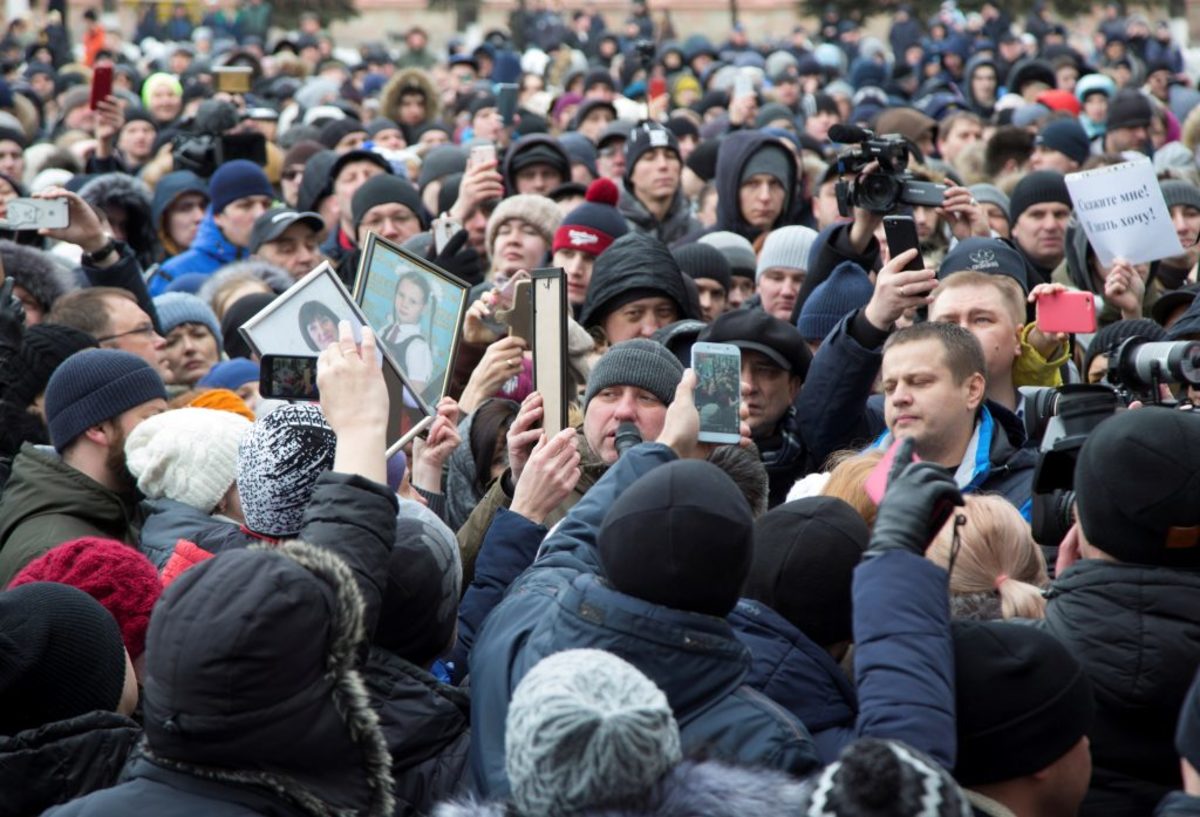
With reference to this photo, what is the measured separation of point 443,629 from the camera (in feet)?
11.5

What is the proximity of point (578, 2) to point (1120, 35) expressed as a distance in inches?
542

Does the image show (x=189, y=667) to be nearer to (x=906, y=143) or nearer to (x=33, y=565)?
Answer: (x=33, y=565)

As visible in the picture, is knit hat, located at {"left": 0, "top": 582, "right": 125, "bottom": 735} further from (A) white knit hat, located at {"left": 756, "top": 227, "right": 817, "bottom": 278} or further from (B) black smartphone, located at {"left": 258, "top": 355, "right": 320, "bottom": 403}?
(A) white knit hat, located at {"left": 756, "top": 227, "right": 817, "bottom": 278}

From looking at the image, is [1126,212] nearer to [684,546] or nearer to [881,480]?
[881,480]

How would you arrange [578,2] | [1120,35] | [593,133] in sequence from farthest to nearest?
[578,2] < [1120,35] < [593,133]

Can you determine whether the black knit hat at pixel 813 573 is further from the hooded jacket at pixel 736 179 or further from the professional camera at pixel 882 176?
the hooded jacket at pixel 736 179

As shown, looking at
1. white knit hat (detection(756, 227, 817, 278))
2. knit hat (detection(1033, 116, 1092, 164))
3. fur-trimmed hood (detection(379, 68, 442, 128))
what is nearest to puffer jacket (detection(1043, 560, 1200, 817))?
white knit hat (detection(756, 227, 817, 278))

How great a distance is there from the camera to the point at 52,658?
334 centimetres

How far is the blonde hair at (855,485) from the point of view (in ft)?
13.0

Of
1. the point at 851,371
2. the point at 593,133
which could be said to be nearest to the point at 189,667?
the point at 851,371

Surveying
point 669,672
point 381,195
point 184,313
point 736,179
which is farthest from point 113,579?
point 736,179

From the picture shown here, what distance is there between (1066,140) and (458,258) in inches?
196

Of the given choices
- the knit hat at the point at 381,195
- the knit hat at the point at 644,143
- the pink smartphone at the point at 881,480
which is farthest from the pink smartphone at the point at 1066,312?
the knit hat at the point at 644,143

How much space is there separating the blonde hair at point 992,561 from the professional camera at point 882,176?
1956 mm
